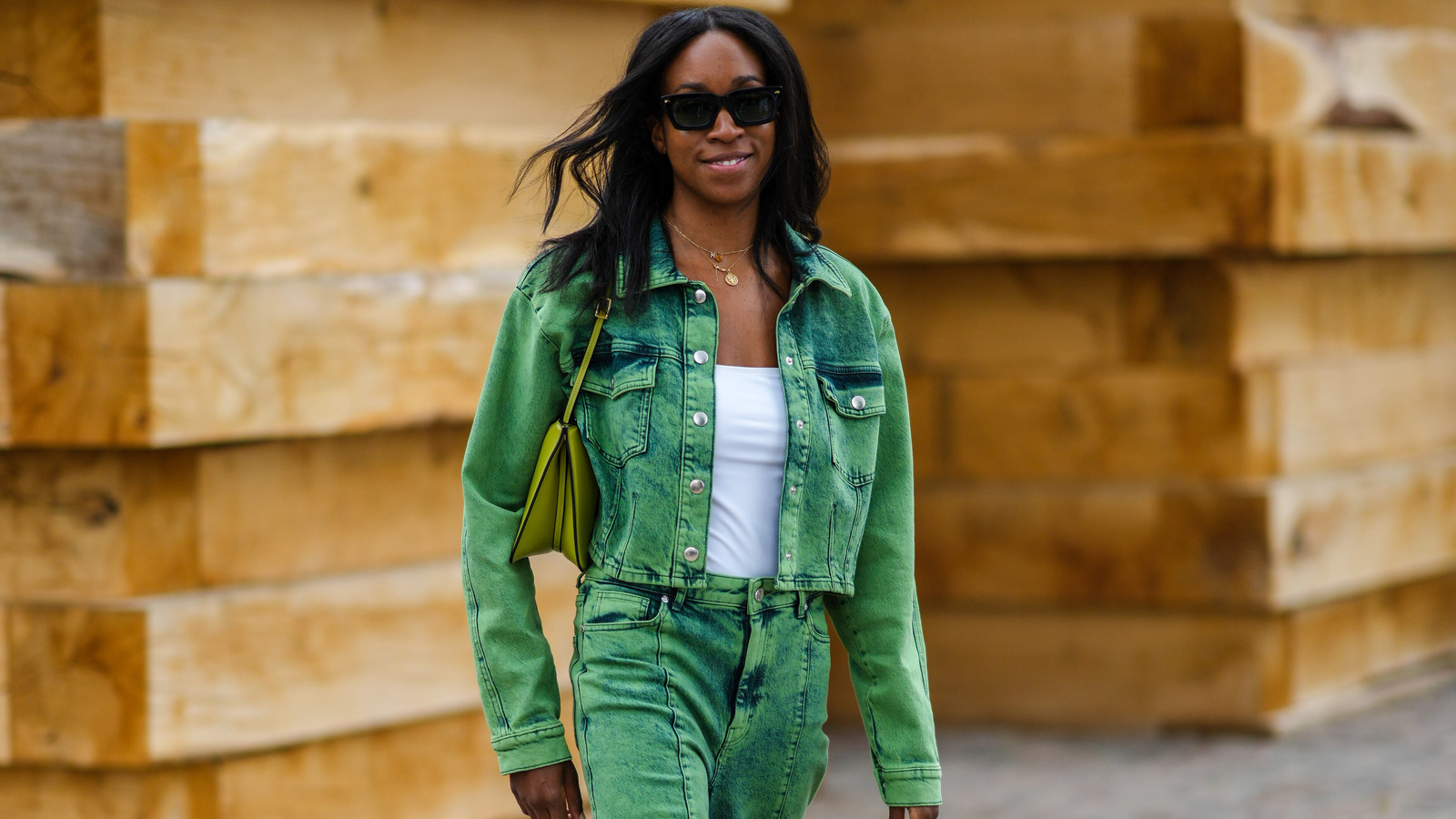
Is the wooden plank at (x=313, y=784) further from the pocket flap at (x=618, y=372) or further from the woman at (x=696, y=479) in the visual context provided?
the pocket flap at (x=618, y=372)

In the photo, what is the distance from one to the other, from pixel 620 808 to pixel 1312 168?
13.8 feet

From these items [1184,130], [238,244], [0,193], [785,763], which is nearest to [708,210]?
[785,763]

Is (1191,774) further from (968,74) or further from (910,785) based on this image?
(910,785)

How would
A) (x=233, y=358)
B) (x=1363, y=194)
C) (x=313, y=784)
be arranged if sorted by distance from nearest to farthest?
(x=233, y=358)
(x=313, y=784)
(x=1363, y=194)

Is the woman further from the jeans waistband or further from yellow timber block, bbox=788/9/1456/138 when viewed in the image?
yellow timber block, bbox=788/9/1456/138

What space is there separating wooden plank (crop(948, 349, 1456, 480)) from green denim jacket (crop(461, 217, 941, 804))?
3.45 metres

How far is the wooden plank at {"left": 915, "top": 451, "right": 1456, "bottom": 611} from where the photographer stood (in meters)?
6.09

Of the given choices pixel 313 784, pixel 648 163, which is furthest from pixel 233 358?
pixel 648 163

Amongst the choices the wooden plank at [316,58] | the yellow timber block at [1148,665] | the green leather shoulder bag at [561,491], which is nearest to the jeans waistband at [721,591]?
the green leather shoulder bag at [561,491]

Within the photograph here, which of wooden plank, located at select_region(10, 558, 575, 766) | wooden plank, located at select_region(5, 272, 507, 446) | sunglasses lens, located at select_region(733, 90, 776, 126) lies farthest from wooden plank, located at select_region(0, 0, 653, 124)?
sunglasses lens, located at select_region(733, 90, 776, 126)

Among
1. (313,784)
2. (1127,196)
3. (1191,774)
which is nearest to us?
(313,784)

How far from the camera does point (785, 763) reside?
2.83 m

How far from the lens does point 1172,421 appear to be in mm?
6188

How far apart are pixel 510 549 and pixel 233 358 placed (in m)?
1.73
